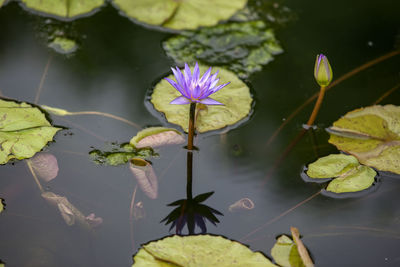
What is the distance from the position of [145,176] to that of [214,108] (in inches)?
25.4

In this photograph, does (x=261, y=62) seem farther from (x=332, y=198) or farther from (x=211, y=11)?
(x=332, y=198)

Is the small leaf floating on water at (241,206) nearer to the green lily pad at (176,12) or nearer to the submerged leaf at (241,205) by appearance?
the submerged leaf at (241,205)

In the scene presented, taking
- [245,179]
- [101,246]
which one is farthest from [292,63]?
[101,246]

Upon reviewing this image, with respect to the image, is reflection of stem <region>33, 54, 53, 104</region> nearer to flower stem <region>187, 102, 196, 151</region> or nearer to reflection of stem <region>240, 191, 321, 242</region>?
flower stem <region>187, 102, 196, 151</region>

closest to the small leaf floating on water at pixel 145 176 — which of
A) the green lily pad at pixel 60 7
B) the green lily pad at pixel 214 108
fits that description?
the green lily pad at pixel 214 108

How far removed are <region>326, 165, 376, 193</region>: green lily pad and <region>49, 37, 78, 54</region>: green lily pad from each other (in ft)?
6.86

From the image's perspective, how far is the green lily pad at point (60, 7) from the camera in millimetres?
3535

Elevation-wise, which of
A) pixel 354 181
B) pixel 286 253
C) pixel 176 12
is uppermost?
pixel 176 12

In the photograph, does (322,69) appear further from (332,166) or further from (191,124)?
(191,124)

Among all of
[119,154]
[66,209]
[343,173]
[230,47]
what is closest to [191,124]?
[119,154]

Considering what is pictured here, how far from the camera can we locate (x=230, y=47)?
11.3 ft

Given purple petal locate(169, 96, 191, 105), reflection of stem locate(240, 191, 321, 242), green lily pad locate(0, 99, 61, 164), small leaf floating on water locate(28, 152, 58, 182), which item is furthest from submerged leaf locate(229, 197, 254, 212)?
green lily pad locate(0, 99, 61, 164)

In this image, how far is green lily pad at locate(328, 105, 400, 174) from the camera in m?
2.64

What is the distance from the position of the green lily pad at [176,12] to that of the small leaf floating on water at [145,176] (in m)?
1.32
